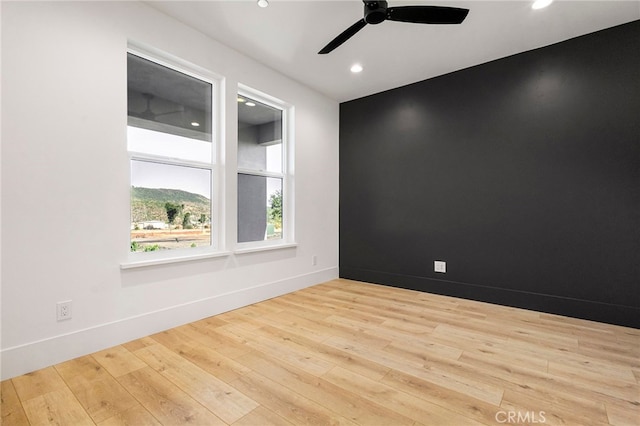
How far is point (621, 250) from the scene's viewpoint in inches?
106

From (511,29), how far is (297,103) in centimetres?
238

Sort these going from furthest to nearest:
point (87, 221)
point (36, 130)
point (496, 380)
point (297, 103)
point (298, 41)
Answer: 1. point (297, 103)
2. point (298, 41)
3. point (87, 221)
4. point (36, 130)
5. point (496, 380)

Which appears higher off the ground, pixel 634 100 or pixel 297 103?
pixel 297 103

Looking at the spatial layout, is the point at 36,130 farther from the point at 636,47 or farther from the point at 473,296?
the point at 636,47

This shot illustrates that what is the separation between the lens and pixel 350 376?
1.83 meters

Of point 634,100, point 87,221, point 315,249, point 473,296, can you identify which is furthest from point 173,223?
point 634,100

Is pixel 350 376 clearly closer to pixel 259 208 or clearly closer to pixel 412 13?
pixel 259 208

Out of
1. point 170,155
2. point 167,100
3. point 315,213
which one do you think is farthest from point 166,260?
point 315,213

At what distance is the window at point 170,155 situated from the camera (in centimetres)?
253

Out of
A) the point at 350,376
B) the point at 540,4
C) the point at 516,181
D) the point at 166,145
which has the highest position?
the point at 540,4

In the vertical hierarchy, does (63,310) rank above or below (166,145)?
below

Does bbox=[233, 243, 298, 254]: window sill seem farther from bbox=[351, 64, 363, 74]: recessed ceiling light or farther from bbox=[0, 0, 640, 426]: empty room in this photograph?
bbox=[351, 64, 363, 74]: recessed ceiling light

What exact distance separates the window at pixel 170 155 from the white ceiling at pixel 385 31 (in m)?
0.53

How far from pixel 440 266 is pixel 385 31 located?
106 inches
